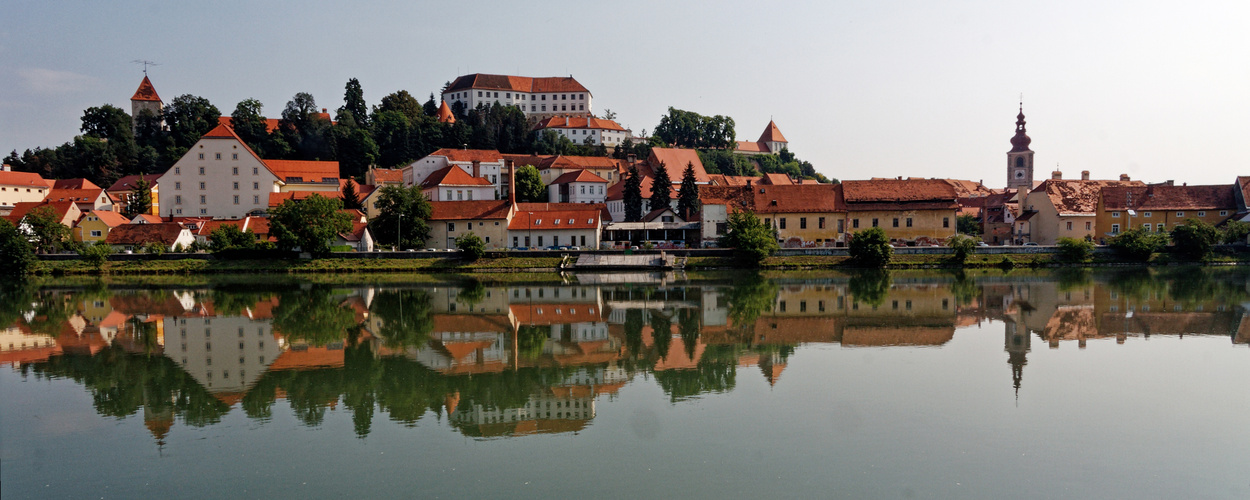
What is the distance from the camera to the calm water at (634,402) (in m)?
9.25

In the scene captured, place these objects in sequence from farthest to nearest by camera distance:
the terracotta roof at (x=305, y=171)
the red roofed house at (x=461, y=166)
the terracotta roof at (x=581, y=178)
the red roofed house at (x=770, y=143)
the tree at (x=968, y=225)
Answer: the red roofed house at (x=770, y=143) → the red roofed house at (x=461, y=166) → the terracotta roof at (x=305, y=171) → the terracotta roof at (x=581, y=178) → the tree at (x=968, y=225)

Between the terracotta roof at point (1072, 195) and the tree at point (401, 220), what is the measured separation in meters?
39.6

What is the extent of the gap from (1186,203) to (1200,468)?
47.3 m

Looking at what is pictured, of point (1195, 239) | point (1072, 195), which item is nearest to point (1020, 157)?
point (1072, 195)

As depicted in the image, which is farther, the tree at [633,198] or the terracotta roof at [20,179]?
the terracotta roof at [20,179]

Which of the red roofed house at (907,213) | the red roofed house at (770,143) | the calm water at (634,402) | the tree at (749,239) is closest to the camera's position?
the calm water at (634,402)

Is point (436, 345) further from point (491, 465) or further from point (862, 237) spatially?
point (862, 237)

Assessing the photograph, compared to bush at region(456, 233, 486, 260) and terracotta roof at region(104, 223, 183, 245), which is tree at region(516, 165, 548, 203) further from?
terracotta roof at region(104, 223, 183, 245)

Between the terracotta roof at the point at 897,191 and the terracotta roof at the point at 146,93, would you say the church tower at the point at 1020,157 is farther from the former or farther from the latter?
the terracotta roof at the point at 146,93

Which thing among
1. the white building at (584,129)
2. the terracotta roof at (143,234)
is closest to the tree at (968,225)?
the white building at (584,129)

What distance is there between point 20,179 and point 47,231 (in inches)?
984

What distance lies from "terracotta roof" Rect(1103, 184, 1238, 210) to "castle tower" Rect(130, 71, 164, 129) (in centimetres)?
8806

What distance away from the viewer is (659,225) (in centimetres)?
4938

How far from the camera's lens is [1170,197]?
4788cm
